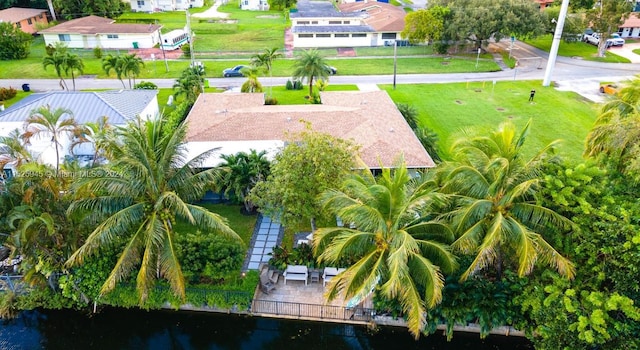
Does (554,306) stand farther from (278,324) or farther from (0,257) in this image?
(0,257)

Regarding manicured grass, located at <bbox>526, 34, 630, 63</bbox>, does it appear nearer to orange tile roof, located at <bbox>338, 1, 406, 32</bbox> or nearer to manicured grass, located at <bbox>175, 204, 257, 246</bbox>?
orange tile roof, located at <bbox>338, 1, 406, 32</bbox>

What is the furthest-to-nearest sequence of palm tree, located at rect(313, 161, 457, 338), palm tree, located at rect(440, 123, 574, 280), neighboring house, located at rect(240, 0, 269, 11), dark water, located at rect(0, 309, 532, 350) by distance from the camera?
neighboring house, located at rect(240, 0, 269, 11)
dark water, located at rect(0, 309, 532, 350)
palm tree, located at rect(440, 123, 574, 280)
palm tree, located at rect(313, 161, 457, 338)

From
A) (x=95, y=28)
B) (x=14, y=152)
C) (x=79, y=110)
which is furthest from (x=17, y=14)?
(x=14, y=152)

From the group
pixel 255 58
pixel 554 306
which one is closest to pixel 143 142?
pixel 554 306

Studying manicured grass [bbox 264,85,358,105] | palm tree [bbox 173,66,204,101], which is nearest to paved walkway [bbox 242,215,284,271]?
palm tree [bbox 173,66,204,101]

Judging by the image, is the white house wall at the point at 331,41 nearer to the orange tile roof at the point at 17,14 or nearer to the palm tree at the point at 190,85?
the palm tree at the point at 190,85

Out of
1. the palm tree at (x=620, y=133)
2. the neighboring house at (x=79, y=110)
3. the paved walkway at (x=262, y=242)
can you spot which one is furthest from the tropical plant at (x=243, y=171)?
the palm tree at (x=620, y=133)
